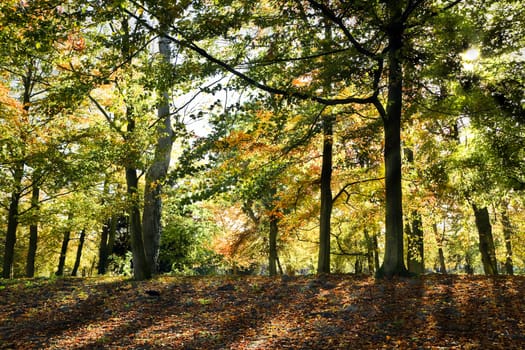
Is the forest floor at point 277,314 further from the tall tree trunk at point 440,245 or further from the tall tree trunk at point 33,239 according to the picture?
the tall tree trunk at point 440,245

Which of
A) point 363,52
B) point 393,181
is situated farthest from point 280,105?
point 393,181

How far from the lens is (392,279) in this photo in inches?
350

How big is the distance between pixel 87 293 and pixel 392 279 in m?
7.81

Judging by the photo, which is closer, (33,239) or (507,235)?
(33,239)

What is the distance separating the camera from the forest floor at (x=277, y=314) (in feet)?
18.7

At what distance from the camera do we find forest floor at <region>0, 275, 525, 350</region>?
570 cm

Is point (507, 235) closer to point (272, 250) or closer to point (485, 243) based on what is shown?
point (485, 243)

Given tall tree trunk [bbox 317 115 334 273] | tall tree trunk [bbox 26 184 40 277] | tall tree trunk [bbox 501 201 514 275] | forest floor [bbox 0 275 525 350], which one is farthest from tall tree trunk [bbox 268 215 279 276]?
tall tree trunk [bbox 501 201 514 275]

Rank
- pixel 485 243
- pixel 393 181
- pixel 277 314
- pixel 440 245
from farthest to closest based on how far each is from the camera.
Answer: pixel 440 245, pixel 485 243, pixel 393 181, pixel 277 314

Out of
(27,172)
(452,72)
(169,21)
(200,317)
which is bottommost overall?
(200,317)

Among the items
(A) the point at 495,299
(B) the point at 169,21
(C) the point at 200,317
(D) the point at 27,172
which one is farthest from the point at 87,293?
(A) the point at 495,299

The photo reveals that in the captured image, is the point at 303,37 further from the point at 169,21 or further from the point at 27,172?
the point at 27,172

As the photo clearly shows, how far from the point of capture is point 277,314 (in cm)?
746

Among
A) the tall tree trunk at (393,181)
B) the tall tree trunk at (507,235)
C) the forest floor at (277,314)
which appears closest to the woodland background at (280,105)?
the tall tree trunk at (393,181)
